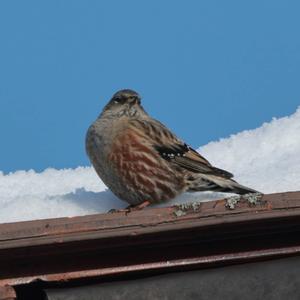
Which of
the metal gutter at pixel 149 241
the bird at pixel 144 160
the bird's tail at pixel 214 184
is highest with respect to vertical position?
the bird at pixel 144 160

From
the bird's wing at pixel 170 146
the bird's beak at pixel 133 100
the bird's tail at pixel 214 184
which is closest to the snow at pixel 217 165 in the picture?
the bird's tail at pixel 214 184

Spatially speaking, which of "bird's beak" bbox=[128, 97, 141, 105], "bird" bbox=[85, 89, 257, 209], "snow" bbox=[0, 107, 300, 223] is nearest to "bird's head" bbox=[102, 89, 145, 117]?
"bird's beak" bbox=[128, 97, 141, 105]

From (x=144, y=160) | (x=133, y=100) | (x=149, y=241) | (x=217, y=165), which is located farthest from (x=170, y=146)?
(x=149, y=241)

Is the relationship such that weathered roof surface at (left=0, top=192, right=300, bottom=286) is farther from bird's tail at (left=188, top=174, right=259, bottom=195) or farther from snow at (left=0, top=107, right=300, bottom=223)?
bird's tail at (left=188, top=174, right=259, bottom=195)

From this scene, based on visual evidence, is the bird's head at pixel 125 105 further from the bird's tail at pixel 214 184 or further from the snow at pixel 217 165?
the snow at pixel 217 165

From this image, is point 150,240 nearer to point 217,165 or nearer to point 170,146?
point 217,165

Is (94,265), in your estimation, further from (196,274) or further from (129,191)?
(129,191)
